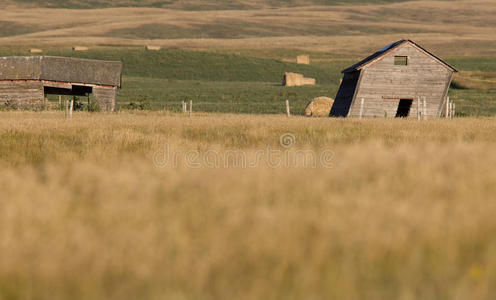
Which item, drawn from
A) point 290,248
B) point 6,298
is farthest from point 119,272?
point 290,248

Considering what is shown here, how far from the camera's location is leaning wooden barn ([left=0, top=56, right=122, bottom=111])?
4812 cm

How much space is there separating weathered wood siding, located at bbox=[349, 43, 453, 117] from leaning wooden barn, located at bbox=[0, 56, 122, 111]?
17639 mm

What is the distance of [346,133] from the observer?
70.6 ft

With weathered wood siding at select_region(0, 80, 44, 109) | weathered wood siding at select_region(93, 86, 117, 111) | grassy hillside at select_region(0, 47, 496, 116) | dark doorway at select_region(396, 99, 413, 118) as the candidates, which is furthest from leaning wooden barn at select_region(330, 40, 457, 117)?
weathered wood siding at select_region(0, 80, 44, 109)

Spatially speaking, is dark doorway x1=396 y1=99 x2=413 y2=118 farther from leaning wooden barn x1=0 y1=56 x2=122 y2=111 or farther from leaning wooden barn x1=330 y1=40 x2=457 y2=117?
leaning wooden barn x1=0 y1=56 x2=122 y2=111

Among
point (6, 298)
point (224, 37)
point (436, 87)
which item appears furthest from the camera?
point (224, 37)

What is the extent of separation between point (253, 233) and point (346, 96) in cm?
3734

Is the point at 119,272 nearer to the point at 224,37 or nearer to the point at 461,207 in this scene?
the point at 461,207

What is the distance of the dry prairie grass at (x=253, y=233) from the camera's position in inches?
199

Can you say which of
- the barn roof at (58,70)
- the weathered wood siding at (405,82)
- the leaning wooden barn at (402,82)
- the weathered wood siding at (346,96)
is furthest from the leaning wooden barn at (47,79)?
the weathered wood siding at (405,82)

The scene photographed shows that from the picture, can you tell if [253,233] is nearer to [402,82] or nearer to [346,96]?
[402,82]

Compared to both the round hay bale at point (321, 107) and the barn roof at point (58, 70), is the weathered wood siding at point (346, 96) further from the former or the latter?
the barn roof at point (58, 70)

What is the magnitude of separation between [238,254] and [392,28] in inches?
7483

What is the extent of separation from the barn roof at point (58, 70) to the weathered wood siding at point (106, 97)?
0.45 m
